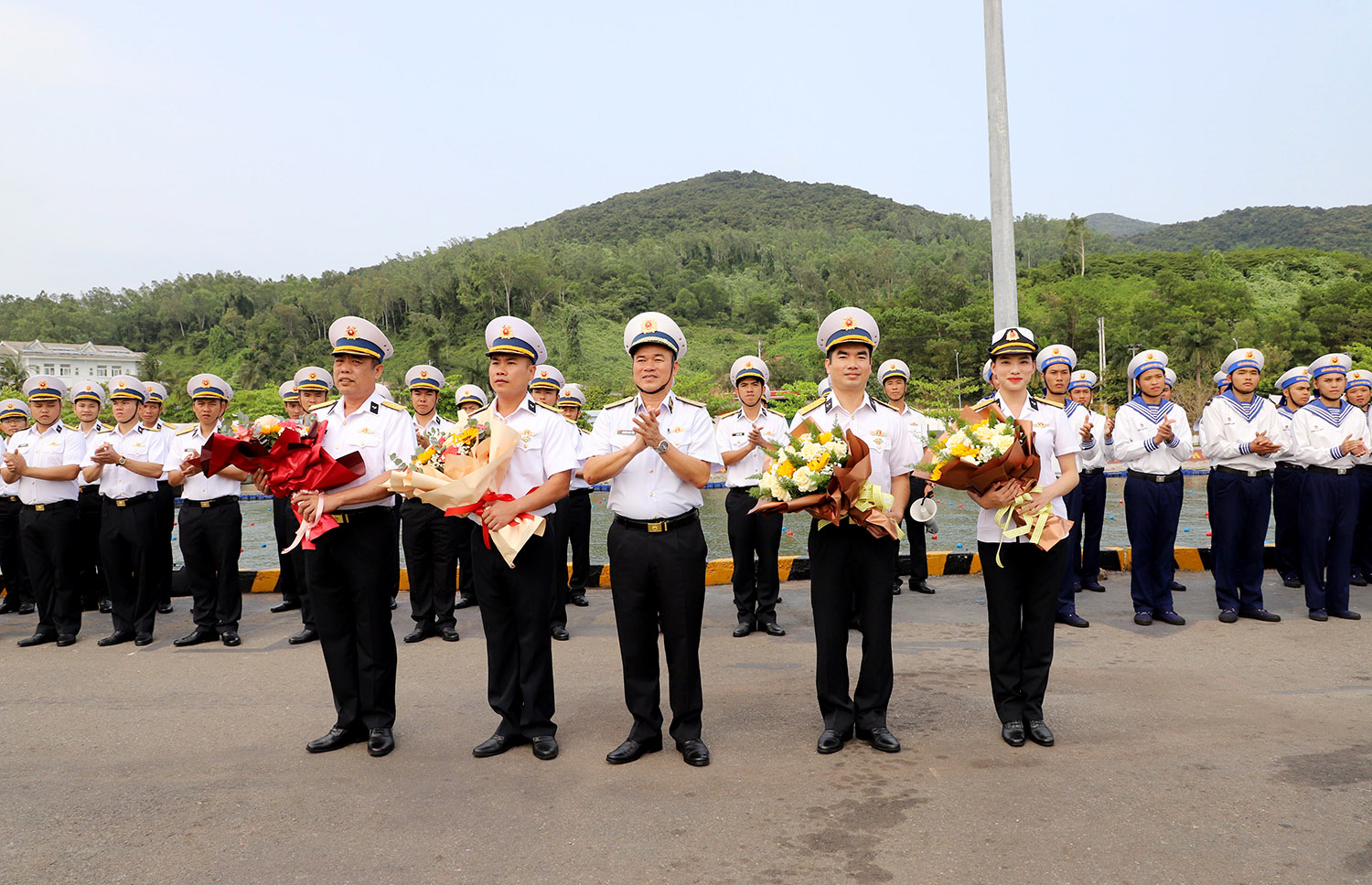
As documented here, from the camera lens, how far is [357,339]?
442 cm

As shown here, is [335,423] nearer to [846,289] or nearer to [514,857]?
[514,857]

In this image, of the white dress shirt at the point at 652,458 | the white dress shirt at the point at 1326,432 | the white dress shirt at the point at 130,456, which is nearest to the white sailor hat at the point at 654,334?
the white dress shirt at the point at 652,458

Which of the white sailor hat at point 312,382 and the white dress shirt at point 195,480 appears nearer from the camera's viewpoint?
the white dress shirt at point 195,480

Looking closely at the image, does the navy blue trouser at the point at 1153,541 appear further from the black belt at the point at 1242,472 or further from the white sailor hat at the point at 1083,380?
the white sailor hat at the point at 1083,380

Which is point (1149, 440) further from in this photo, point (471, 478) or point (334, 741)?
point (334, 741)

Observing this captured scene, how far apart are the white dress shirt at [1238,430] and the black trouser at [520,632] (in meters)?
5.46

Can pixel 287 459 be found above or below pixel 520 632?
above

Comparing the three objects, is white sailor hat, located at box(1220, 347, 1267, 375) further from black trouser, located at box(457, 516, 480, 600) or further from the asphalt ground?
black trouser, located at box(457, 516, 480, 600)

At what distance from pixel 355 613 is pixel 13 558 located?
5567 mm

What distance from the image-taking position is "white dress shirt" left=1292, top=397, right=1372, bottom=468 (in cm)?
665

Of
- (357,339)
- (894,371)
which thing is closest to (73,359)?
(894,371)

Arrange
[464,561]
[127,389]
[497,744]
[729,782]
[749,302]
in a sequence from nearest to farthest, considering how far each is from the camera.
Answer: [729,782]
[497,744]
[127,389]
[464,561]
[749,302]

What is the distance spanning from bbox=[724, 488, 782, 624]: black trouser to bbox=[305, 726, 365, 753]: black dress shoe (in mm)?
3152

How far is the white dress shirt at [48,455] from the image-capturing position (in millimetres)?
6730
